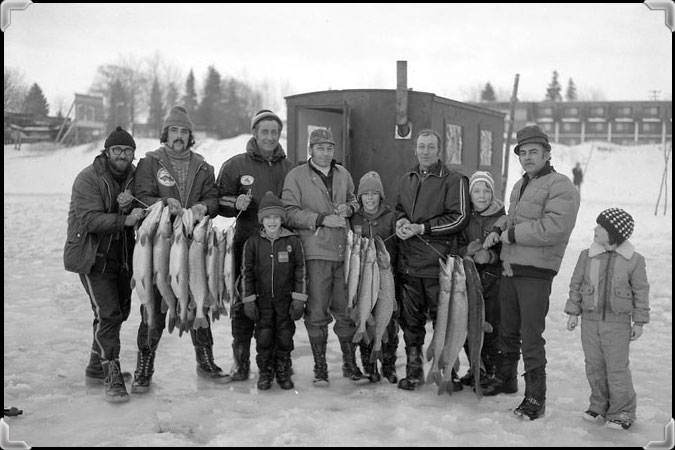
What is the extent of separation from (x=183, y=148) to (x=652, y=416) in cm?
456

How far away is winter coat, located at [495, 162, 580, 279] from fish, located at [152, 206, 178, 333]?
2800mm

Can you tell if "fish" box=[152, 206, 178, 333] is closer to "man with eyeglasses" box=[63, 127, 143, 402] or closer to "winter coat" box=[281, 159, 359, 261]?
"man with eyeglasses" box=[63, 127, 143, 402]

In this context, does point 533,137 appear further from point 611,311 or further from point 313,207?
point 313,207

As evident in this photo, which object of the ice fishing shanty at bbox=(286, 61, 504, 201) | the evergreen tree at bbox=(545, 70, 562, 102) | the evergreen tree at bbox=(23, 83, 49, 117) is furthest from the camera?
the evergreen tree at bbox=(545, 70, 562, 102)

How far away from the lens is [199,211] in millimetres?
5031

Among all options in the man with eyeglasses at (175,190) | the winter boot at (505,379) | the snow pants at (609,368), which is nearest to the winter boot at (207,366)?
the man with eyeglasses at (175,190)

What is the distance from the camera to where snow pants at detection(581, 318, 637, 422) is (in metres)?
4.31

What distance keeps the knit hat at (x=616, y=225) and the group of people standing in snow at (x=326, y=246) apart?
17 mm

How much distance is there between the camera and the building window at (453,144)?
912cm

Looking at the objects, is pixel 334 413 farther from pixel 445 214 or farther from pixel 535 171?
pixel 535 171

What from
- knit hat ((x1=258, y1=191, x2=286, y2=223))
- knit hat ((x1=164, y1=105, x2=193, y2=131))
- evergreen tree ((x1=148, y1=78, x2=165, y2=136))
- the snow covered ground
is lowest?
the snow covered ground

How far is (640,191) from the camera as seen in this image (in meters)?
35.8

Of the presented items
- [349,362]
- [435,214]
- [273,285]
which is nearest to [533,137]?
[435,214]

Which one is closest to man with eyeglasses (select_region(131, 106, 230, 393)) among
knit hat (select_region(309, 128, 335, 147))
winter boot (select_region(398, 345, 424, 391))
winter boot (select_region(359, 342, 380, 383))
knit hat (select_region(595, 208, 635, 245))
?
knit hat (select_region(309, 128, 335, 147))
